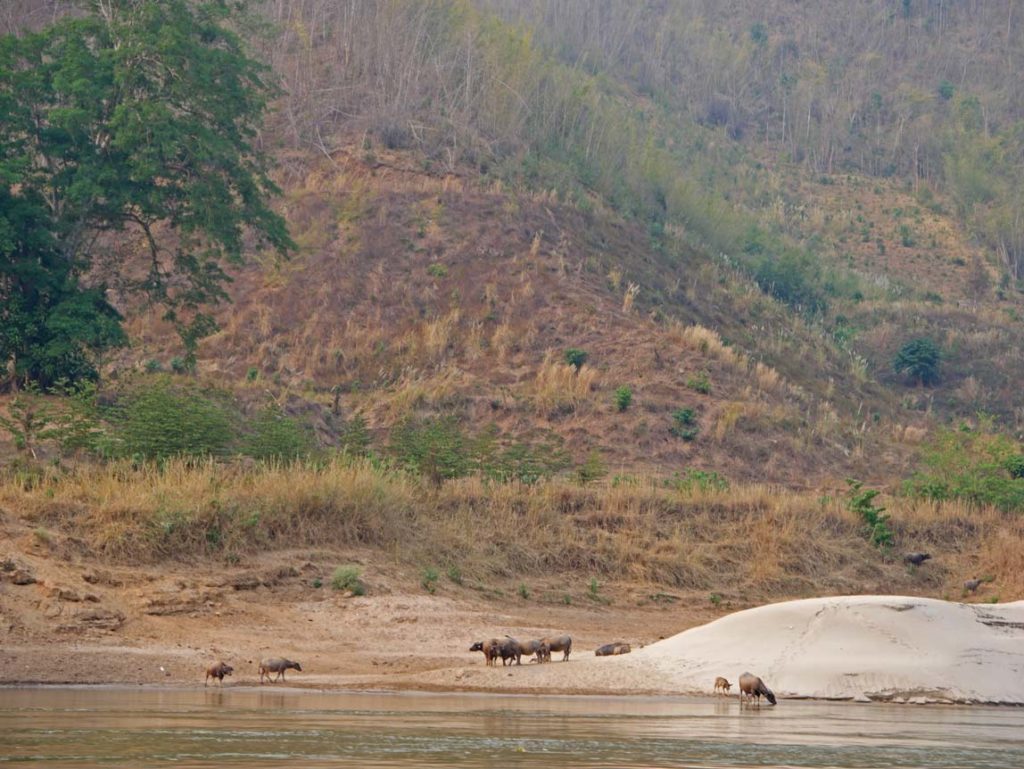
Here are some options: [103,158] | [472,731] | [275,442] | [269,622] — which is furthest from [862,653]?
[103,158]

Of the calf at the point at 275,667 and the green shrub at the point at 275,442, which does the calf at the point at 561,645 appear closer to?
the calf at the point at 275,667

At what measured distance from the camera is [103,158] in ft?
116

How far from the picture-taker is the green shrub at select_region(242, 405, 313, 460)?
93.6 ft

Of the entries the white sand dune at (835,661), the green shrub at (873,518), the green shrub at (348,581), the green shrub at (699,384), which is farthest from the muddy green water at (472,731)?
the green shrub at (699,384)

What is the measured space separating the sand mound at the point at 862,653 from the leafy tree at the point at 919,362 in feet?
159

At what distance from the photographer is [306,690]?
17.6 m

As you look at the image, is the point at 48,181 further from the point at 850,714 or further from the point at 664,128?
the point at 664,128

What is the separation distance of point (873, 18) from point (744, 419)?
262 ft

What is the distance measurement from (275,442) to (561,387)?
58.8 ft

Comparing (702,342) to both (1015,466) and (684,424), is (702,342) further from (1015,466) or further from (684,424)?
(1015,466)

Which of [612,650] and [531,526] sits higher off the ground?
[531,526]

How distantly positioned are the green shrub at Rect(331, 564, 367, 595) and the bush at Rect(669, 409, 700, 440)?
22.0 meters

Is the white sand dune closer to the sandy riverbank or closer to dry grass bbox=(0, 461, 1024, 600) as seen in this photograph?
the sandy riverbank

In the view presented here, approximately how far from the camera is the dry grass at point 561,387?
147ft
